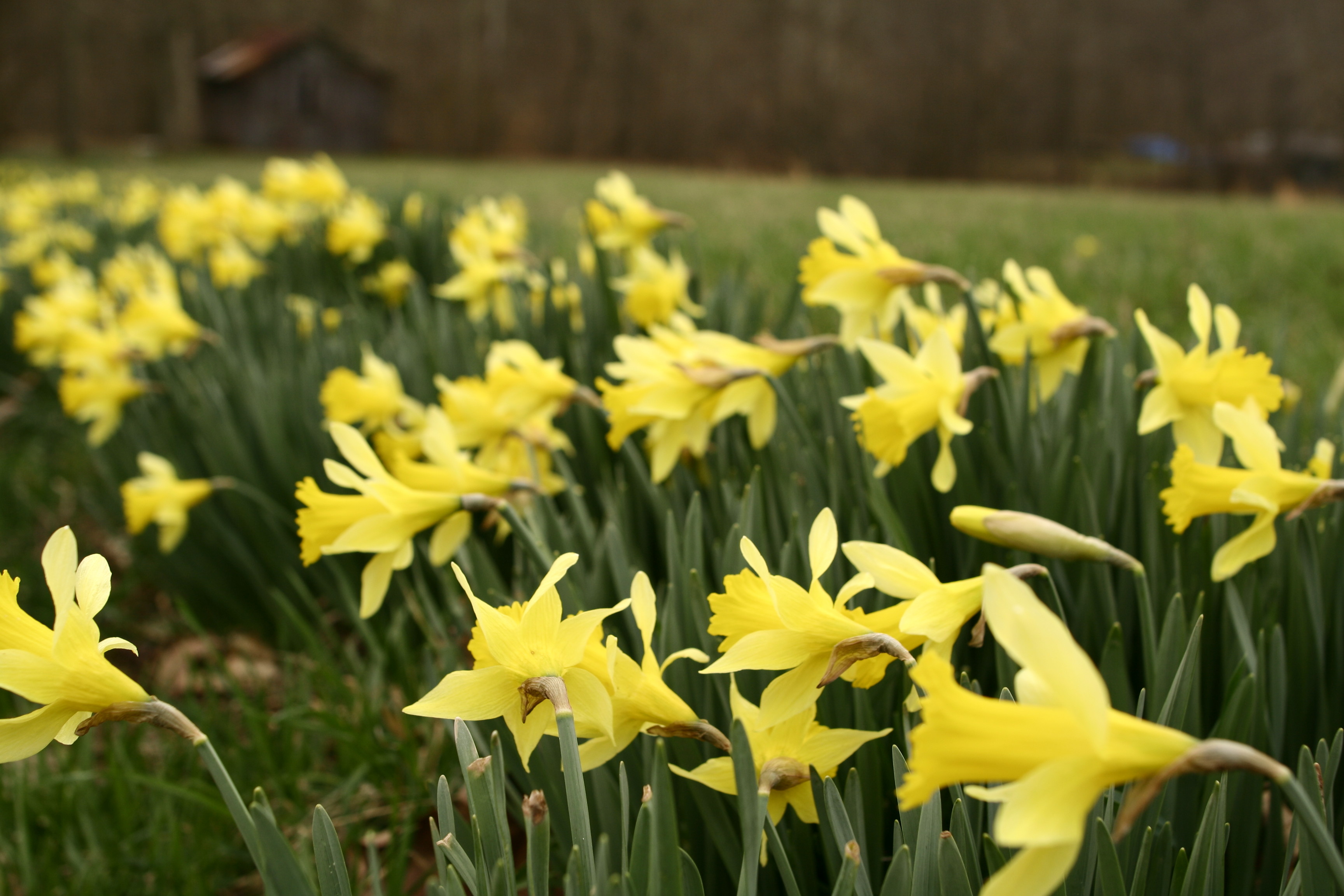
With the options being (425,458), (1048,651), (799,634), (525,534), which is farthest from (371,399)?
(1048,651)

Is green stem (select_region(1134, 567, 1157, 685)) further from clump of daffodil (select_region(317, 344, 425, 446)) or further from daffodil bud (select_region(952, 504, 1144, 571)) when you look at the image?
clump of daffodil (select_region(317, 344, 425, 446))

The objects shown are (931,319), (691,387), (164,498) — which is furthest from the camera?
(164,498)

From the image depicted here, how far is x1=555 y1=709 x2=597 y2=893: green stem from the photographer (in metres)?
0.60

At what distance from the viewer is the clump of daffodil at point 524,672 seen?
0.66 meters

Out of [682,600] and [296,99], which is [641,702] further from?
[296,99]

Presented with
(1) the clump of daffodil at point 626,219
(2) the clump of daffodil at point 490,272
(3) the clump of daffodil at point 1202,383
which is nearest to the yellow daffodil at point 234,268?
(2) the clump of daffodil at point 490,272

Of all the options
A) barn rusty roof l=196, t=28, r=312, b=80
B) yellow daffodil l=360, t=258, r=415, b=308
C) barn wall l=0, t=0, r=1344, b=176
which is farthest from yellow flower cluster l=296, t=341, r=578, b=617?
barn rusty roof l=196, t=28, r=312, b=80

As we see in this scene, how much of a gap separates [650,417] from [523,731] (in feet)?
2.01

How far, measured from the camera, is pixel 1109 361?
1.42m

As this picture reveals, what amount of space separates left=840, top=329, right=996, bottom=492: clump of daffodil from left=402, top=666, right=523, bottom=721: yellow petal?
0.55m

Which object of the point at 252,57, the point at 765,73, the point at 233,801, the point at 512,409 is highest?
the point at 252,57

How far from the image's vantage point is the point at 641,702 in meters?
0.72

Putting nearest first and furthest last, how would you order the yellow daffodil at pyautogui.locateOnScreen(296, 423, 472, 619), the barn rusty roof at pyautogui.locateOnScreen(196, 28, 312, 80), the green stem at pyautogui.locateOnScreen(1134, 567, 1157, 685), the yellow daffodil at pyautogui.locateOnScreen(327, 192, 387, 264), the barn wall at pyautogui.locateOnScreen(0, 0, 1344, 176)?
the green stem at pyautogui.locateOnScreen(1134, 567, 1157, 685)
the yellow daffodil at pyautogui.locateOnScreen(296, 423, 472, 619)
the yellow daffodil at pyautogui.locateOnScreen(327, 192, 387, 264)
the barn wall at pyautogui.locateOnScreen(0, 0, 1344, 176)
the barn rusty roof at pyautogui.locateOnScreen(196, 28, 312, 80)

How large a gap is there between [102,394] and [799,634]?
79.9 inches
